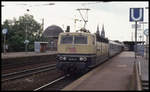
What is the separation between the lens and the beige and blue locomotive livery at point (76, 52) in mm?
15125

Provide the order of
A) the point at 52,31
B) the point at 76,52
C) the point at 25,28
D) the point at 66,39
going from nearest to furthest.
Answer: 1. the point at 76,52
2. the point at 66,39
3. the point at 25,28
4. the point at 52,31

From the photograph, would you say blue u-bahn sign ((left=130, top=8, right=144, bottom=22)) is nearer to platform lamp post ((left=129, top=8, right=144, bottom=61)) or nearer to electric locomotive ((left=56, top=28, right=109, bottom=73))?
platform lamp post ((left=129, top=8, right=144, bottom=61))

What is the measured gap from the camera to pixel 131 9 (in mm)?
16938

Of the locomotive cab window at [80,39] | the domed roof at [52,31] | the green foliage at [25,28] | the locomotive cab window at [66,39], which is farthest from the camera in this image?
the domed roof at [52,31]

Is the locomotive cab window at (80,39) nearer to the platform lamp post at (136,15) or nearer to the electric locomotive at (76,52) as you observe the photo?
the electric locomotive at (76,52)

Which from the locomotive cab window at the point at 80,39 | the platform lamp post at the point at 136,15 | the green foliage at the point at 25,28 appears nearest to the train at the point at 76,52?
the locomotive cab window at the point at 80,39

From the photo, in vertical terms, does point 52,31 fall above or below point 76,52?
above

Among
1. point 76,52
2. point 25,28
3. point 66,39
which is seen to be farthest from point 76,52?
point 25,28

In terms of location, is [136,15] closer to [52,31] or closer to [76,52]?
[76,52]

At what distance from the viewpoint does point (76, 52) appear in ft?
50.5

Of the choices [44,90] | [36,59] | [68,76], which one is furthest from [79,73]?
[36,59]

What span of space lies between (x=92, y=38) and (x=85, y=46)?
706 mm

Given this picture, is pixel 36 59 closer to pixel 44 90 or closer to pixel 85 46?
pixel 85 46

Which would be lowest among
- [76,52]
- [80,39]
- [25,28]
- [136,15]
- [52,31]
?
[76,52]
